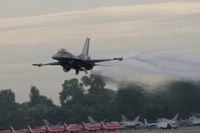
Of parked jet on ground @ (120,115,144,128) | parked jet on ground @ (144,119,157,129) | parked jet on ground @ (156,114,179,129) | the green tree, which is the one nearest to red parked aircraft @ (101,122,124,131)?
parked jet on ground @ (120,115,144,128)

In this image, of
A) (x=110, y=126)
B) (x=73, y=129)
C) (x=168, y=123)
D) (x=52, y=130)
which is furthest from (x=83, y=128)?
(x=168, y=123)

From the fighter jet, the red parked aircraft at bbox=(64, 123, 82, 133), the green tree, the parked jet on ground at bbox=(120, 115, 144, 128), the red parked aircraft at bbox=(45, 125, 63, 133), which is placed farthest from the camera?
the green tree

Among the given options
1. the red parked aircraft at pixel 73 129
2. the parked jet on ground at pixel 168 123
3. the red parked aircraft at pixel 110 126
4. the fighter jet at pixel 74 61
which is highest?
the fighter jet at pixel 74 61

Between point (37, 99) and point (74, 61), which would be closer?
point (74, 61)

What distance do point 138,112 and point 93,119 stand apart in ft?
56.9

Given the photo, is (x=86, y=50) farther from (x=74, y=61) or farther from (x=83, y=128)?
(x=83, y=128)

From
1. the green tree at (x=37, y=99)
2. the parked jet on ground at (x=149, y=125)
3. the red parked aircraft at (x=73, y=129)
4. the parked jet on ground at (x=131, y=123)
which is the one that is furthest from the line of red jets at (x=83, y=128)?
the green tree at (x=37, y=99)

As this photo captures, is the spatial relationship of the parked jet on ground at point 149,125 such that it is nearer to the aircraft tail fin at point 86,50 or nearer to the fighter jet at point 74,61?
the aircraft tail fin at point 86,50

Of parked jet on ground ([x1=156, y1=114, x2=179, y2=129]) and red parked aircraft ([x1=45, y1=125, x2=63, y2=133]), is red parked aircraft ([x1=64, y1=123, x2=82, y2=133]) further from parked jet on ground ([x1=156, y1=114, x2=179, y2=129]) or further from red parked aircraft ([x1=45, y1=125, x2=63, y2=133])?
parked jet on ground ([x1=156, y1=114, x2=179, y2=129])

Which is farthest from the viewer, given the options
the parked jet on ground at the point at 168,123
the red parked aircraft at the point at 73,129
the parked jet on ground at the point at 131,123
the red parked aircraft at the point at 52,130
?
the red parked aircraft at the point at 73,129

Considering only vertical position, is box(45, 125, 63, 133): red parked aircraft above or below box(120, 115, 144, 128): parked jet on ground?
below

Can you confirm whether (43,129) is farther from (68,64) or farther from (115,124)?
(68,64)

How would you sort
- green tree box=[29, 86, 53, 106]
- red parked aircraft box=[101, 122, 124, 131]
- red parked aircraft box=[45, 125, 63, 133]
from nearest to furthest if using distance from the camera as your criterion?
1. red parked aircraft box=[101, 122, 124, 131]
2. red parked aircraft box=[45, 125, 63, 133]
3. green tree box=[29, 86, 53, 106]

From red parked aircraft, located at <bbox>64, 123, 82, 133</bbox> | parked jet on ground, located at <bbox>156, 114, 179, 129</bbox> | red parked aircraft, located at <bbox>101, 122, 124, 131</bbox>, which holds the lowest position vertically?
red parked aircraft, located at <bbox>64, 123, 82, 133</bbox>
